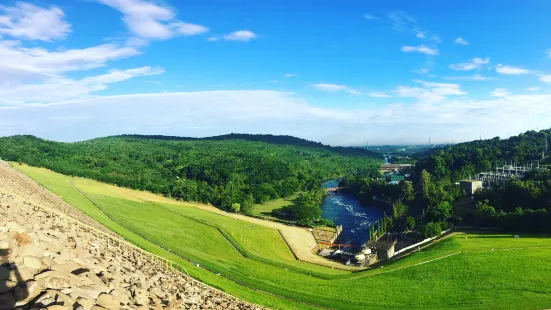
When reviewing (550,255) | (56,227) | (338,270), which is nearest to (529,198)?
(550,255)

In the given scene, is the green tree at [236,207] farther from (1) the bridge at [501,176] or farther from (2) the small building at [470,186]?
(1) the bridge at [501,176]

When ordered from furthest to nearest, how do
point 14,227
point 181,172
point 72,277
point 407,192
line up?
1. point 181,172
2. point 407,192
3. point 14,227
4. point 72,277

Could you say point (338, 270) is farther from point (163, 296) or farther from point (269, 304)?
point (163, 296)

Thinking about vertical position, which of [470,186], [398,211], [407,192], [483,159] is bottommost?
[398,211]

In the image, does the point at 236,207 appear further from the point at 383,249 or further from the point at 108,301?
the point at 108,301

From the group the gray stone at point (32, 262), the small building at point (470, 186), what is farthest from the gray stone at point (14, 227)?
the small building at point (470, 186)

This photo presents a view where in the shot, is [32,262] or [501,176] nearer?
[32,262]

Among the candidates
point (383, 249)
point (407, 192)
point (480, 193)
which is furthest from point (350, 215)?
point (383, 249)
